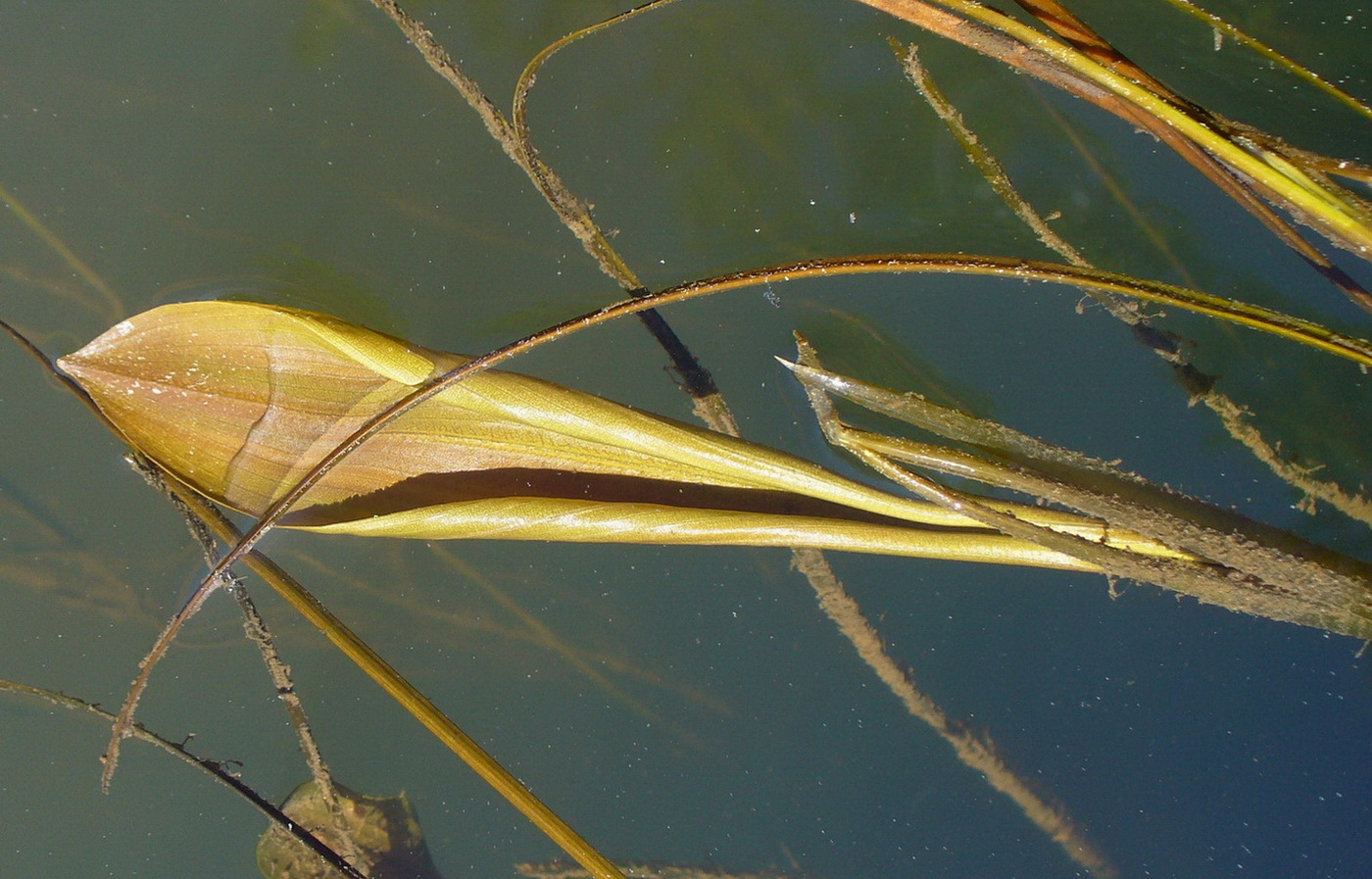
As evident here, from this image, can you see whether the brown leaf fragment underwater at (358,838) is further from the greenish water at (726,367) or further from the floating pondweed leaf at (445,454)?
the floating pondweed leaf at (445,454)

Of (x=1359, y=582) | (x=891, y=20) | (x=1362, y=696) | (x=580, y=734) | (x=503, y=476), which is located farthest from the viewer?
(x=580, y=734)

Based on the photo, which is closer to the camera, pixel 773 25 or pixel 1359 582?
pixel 1359 582

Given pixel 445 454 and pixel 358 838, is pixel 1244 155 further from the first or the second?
pixel 358 838

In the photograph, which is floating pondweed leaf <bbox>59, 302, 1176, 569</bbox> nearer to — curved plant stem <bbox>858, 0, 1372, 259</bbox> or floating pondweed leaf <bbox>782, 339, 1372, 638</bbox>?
floating pondweed leaf <bbox>782, 339, 1372, 638</bbox>

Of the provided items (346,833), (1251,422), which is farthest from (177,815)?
(1251,422)

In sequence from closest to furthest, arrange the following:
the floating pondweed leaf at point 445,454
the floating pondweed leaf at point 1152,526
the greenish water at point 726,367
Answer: the floating pondweed leaf at point 1152,526, the floating pondweed leaf at point 445,454, the greenish water at point 726,367

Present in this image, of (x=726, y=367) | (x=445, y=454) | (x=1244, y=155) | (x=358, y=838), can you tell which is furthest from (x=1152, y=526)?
(x=358, y=838)

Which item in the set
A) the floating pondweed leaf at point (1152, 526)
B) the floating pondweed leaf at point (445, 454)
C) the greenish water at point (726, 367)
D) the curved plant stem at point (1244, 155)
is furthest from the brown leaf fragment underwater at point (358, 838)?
the curved plant stem at point (1244, 155)

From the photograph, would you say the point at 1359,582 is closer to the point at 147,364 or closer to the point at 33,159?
the point at 147,364
